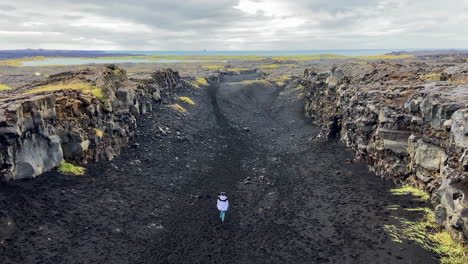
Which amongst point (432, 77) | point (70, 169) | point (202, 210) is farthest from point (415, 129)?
point (70, 169)

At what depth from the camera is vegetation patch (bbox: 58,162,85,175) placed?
80.2 feet

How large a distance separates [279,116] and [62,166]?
144 feet

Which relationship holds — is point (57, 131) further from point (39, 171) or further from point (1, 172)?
point (1, 172)

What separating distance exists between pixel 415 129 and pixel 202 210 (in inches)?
762

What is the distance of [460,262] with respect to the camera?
1515cm

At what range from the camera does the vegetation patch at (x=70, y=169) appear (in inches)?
963

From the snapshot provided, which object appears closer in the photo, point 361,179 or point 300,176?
point 361,179

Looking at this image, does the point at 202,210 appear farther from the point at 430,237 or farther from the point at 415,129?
the point at 415,129

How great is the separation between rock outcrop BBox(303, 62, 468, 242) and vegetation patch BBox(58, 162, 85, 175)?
2707 centimetres

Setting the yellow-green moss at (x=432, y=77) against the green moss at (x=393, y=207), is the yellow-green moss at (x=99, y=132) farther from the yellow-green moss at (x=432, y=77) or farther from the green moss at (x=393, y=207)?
the yellow-green moss at (x=432, y=77)

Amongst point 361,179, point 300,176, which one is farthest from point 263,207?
point 361,179

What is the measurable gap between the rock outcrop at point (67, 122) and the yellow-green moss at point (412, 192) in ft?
87.8

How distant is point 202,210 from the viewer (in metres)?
25.0

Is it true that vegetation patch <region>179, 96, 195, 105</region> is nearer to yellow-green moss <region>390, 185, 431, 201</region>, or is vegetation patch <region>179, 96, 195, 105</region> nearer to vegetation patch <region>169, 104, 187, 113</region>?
vegetation patch <region>169, 104, 187, 113</region>
